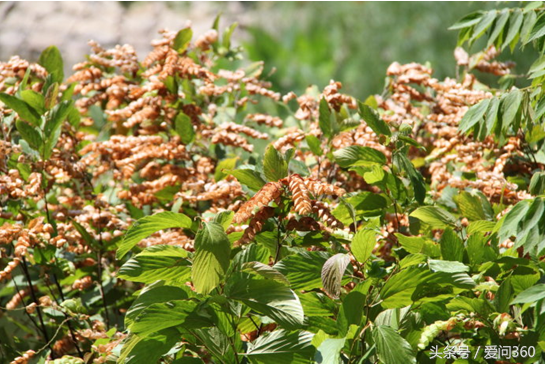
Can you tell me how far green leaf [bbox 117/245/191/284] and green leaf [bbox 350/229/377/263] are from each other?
0.36 m

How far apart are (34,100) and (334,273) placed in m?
1.30

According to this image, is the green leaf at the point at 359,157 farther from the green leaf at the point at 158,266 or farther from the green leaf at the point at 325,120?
the green leaf at the point at 158,266

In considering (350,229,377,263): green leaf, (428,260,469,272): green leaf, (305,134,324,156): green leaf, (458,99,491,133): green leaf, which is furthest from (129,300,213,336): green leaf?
(458,99,491,133): green leaf

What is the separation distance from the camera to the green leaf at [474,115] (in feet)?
6.44

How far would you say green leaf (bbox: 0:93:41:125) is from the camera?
85.2 inches

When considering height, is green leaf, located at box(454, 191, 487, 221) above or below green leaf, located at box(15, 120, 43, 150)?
below

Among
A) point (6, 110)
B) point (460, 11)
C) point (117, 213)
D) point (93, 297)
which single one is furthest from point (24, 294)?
point (460, 11)

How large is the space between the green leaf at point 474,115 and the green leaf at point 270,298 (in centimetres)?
88

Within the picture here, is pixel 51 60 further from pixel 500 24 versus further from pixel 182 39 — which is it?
pixel 500 24

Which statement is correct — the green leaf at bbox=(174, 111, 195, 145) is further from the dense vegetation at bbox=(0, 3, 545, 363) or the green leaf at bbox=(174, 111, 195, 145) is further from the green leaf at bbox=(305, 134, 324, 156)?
the green leaf at bbox=(305, 134, 324, 156)

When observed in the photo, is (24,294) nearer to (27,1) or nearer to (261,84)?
(261,84)

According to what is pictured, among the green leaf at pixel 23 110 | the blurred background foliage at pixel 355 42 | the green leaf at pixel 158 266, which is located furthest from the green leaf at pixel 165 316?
the blurred background foliage at pixel 355 42

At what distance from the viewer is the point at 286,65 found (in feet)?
17.9

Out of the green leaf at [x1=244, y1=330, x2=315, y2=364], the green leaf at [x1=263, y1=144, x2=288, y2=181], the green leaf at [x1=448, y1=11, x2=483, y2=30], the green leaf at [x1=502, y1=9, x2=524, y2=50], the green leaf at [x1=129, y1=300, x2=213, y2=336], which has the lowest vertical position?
the green leaf at [x1=244, y1=330, x2=315, y2=364]
